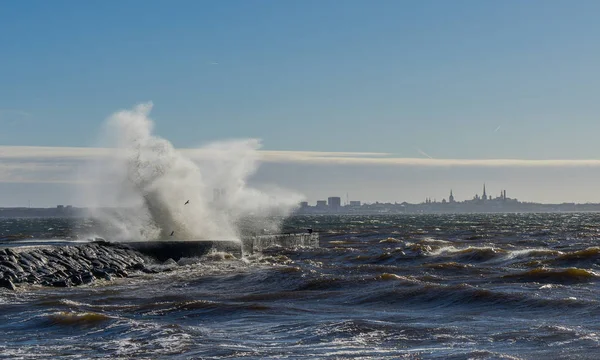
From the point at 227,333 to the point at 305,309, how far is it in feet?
10.7

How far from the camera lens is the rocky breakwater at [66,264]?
843 inches

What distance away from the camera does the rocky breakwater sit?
21.4 meters

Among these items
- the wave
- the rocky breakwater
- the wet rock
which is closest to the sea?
the wave

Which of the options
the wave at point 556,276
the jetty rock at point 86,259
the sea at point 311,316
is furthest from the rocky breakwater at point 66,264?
the wave at point 556,276

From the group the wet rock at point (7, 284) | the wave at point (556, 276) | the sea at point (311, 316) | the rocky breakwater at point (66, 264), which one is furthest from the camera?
the rocky breakwater at point (66, 264)

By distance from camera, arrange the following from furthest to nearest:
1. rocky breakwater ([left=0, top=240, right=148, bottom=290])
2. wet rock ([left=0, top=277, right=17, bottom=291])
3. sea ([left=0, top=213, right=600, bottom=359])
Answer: rocky breakwater ([left=0, top=240, right=148, bottom=290]) < wet rock ([left=0, top=277, right=17, bottom=291]) < sea ([left=0, top=213, right=600, bottom=359])

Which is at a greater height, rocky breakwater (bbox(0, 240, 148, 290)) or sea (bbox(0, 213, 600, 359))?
rocky breakwater (bbox(0, 240, 148, 290))

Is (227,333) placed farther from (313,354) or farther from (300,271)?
(300,271)

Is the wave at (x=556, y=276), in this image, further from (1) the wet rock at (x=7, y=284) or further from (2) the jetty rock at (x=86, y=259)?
(1) the wet rock at (x=7, y=284)

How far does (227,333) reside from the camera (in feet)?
43.2

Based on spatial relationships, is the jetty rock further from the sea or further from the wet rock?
the sea

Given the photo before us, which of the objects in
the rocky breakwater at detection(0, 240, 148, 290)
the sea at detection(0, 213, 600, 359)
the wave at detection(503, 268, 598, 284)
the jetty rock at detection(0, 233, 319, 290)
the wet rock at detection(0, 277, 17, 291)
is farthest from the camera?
the jetty rock at detection(0, 233, 319, 290)

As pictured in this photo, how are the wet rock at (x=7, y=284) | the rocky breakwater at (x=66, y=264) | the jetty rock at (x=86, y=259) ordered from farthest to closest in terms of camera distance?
the jetty rock at (x=86, y=259) → the rocky breakwater at (x=66, y=264) → the wet rock at (x=7, y=284)

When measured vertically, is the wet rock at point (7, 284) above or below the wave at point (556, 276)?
above
